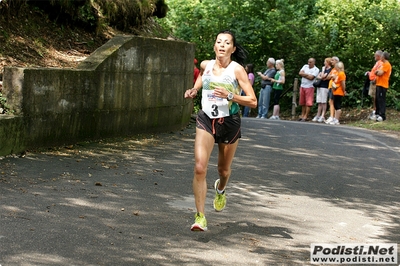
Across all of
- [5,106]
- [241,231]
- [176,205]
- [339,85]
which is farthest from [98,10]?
[241,231]

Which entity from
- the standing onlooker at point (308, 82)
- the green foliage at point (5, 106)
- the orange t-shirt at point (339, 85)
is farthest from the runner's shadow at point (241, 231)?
the standing onlooker at point (308, 82)

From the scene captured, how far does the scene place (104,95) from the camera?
13.3 m

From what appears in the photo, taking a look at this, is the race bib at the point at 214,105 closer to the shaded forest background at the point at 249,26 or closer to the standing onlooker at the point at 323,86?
the shaded forest background at the point at 249,26

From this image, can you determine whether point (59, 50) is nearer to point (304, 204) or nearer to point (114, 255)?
point (304, 204)

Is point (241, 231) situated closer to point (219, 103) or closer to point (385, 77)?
point (219, 103)

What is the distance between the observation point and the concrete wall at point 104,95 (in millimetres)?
11398

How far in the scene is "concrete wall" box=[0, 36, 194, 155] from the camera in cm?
1140

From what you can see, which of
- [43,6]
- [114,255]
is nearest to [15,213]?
[114,255]

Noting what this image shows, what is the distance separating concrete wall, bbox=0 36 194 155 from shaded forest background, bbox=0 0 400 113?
3.95 feet

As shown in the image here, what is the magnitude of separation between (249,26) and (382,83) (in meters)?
8.58

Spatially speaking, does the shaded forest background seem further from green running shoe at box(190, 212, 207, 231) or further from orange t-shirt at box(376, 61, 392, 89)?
green running shoe at box(190, 212, 207, 231)

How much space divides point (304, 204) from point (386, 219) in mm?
1027

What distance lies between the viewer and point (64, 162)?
36.7 feet

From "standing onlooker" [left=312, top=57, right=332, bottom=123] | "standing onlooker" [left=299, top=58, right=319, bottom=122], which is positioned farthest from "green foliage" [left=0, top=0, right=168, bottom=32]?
"standing onlooker" [left=299, top=58, right=319, bottom=122]
